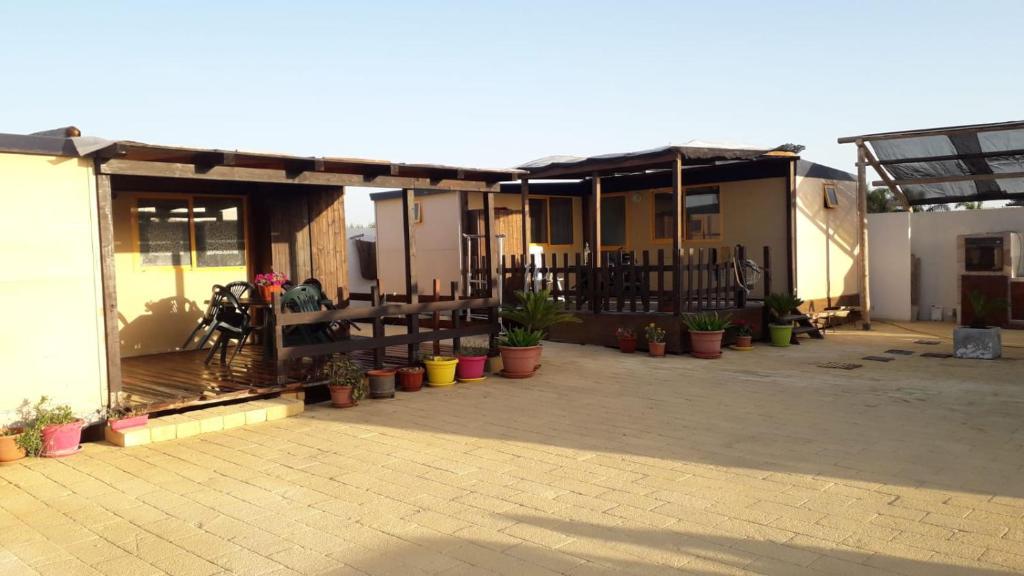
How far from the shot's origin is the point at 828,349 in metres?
10.4

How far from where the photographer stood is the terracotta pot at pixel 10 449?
17.0 ft

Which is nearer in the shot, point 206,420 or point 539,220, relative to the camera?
point 206,420

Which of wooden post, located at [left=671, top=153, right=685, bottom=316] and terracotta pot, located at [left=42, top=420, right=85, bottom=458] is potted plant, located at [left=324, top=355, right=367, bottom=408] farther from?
wooden post, located at [left=671, top=153, right=685, bottom=316]

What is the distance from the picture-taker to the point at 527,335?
27.8 feet

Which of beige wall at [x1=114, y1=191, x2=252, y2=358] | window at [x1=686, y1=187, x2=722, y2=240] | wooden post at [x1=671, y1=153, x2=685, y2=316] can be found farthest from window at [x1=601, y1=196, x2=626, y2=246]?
beige wall at [x1=114, y1=191, x2=252, y2=358]

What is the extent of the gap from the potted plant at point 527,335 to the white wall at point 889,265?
7.49 m

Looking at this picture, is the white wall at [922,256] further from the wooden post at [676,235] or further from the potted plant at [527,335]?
the potted plant at [527,335]

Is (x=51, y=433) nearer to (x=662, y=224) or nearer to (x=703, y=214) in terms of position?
(x=662, y=224)

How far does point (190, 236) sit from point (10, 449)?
4414 millimetres

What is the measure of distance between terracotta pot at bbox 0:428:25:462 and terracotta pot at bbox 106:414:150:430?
588 mm

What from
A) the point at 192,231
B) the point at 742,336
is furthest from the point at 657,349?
the point at 192,231

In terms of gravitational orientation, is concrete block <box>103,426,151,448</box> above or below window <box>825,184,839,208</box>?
below

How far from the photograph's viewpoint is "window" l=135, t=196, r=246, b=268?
29.2 ft

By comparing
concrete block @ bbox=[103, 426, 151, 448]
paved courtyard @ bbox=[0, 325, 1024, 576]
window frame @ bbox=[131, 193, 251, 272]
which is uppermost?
window frame @ bbox=[131, 193, 251, 272]
